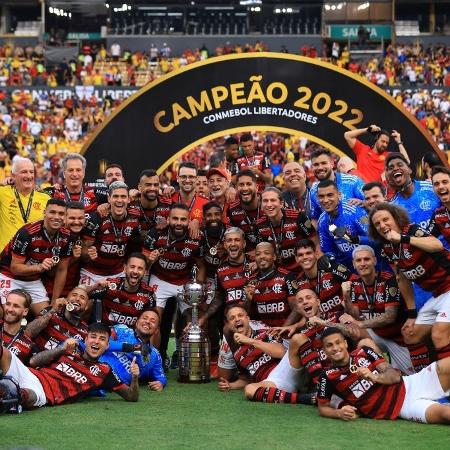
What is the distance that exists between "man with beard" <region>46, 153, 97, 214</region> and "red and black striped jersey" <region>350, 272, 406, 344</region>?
2414 mm

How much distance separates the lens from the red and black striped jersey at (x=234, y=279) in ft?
26.8

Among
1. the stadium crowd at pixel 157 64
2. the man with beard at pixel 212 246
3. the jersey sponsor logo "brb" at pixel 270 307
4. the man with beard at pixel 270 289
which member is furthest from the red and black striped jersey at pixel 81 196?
the stadium crowd at pixel 157 64

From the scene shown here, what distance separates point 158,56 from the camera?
116ft

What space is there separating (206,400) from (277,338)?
28.7 inches

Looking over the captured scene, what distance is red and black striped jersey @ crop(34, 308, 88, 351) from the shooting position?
7.53m

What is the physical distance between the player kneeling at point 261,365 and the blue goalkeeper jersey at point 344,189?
125cm

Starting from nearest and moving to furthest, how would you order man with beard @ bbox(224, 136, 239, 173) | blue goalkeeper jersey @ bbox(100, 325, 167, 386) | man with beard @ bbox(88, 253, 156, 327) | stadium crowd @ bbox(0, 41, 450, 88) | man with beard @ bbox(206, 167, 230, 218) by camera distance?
1. blue goalkeeper jersey @ bbox(100, 325, 167, 386)
2. man with beard @ bbox(88, 253, 156, 327)
3. man with beard @ bbox(206, 167, 230, 218)
4. man with beard @ bbox(224, 136, 239, 173)
5. stadium crowd @ bbox(0, 41, 450, 88)

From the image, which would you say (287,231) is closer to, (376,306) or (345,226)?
(345,226)

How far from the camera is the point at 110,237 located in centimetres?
838

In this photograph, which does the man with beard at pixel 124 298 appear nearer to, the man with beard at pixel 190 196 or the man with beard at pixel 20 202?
the man with beard at pixel 190 196

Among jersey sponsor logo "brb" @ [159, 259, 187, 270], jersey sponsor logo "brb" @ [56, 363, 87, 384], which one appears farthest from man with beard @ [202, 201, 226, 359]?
jersey sponsor logo "brb" @ [56, 363, 87, 384]

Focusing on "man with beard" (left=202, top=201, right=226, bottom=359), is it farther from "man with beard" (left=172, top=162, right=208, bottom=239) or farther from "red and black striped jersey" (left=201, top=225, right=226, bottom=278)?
"man with beard" (left=172, top=162, right=208, bottom=239)

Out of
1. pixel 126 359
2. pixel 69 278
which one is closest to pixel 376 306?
pixel 126 359

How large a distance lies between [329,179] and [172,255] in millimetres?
1427
